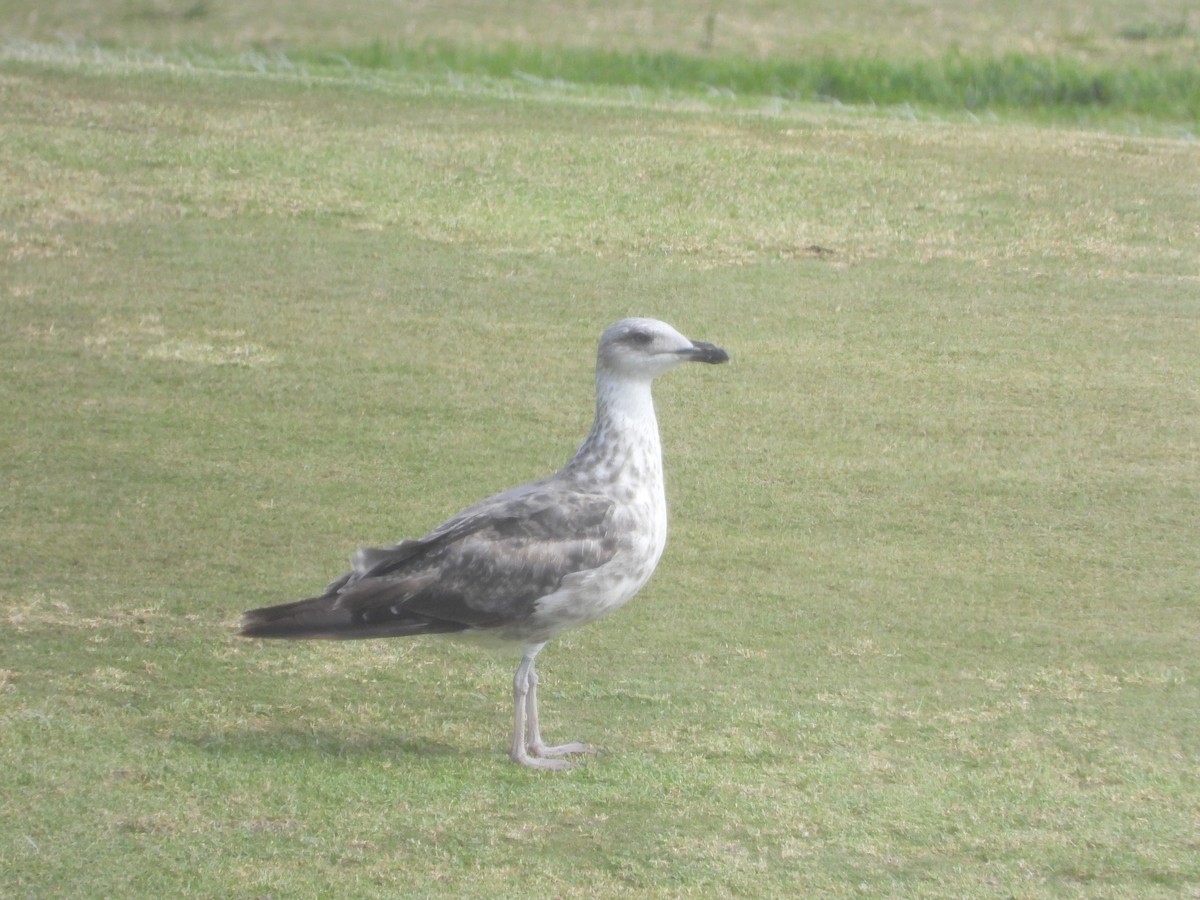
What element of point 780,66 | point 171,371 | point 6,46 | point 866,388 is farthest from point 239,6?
point 866,388

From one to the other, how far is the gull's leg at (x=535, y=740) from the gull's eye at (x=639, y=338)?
39.5 inches

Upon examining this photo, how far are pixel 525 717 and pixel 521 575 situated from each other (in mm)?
437

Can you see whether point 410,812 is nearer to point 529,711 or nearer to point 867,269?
point 529,711

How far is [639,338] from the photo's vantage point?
16.9 ft

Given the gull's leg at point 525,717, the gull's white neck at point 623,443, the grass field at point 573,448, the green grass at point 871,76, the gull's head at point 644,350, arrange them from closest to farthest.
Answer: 1. the grass field at point 573,448
2. the gull's leg at point 525,717
3. the gull's white neck at point 623,443
4. the gull's head at point 644,350
5. the green grass at point 871,76

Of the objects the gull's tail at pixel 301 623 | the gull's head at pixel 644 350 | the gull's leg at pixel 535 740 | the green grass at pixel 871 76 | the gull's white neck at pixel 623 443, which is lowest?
the gull's leg at pixel 535 740

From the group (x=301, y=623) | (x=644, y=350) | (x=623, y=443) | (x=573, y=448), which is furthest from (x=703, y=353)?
(x=573, y=448)

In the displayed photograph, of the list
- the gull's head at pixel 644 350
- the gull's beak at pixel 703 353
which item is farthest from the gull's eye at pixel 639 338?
the gull's beak at pixel 703 353

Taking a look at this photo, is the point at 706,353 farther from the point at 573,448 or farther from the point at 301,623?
the point at 573,448

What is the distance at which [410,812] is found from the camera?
4.40 meters

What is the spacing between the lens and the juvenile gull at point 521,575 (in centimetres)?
477

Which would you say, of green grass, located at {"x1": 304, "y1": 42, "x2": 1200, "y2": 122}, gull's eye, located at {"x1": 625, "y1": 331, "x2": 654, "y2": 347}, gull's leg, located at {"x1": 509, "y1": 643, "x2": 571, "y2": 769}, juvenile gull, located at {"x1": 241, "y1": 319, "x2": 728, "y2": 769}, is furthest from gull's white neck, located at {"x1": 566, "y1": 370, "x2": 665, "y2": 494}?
green grass, located at {"x1": 304, "y1": 42, "x2": 1200, "y2": 122}

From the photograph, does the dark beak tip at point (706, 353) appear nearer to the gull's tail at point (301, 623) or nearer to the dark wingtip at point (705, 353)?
the dark wingtip at point (705, 353)

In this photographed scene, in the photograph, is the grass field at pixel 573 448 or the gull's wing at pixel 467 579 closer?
the grass field at pixel 573 448
